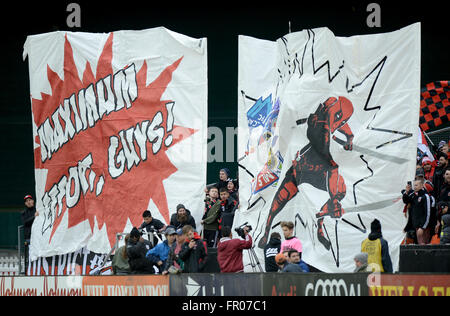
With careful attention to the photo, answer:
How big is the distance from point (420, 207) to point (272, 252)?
2.31 metres

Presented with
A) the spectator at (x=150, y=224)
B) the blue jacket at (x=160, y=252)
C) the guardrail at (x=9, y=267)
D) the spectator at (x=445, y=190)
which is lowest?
the guardrail at (x=9, y=267)

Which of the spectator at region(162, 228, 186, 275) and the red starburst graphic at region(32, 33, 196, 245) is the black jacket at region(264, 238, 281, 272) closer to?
the spectator at region(162, 228, 186, 275)

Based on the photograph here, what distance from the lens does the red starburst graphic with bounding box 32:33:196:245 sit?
14.1 m

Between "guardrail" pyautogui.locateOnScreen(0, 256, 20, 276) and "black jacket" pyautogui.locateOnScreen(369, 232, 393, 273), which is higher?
"black jacket" pyautogui.locateOnScreen(369, 232, 393, 273)

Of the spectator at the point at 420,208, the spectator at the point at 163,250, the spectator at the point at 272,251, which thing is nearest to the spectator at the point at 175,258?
the spectator at the point at 163,250

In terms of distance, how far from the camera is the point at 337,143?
12.1 m

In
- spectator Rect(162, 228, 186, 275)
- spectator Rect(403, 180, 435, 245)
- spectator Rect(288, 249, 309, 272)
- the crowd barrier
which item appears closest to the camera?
the crowd barrier

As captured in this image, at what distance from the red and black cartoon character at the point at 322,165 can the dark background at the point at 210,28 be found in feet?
25.4

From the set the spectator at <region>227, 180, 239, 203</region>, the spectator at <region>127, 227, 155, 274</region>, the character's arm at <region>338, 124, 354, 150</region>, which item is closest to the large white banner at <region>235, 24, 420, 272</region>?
the character's arm at <region>338, 124, 354, 150</region>

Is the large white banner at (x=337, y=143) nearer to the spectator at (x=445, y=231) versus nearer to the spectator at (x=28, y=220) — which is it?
the spectator at (x=445, y=231)

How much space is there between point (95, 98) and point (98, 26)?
7.20 m

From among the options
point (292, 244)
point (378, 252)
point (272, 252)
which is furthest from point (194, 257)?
point (378, 252)

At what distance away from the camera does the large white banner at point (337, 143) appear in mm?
11664

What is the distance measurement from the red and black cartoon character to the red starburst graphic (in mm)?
2343
